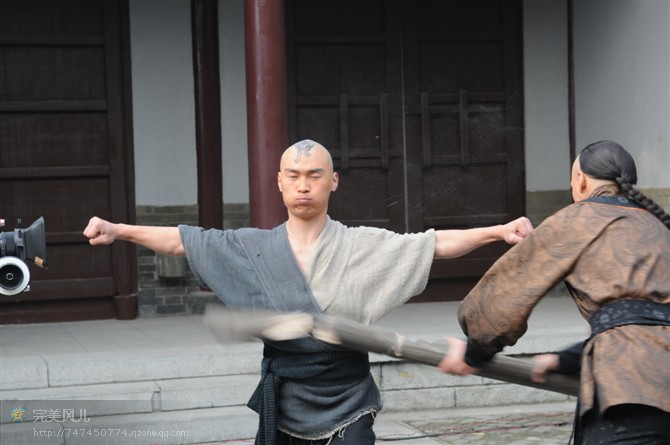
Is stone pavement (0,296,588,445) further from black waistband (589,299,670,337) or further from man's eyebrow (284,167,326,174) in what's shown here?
black waistband (589,299,670,337)

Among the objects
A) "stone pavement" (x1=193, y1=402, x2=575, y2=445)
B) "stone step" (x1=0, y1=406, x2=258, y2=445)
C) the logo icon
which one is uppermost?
the logo icon

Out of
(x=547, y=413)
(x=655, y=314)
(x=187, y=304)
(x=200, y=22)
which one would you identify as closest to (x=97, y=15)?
(x=200, y=22)

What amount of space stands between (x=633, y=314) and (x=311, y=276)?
124 centimetres

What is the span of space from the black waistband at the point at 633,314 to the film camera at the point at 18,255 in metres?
2.37

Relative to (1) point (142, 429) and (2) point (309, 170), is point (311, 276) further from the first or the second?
(1) point (142, 429)

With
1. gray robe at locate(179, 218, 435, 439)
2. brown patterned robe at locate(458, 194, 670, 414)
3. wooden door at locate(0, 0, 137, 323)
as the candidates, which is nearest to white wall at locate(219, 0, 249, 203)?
wooden door at locate(0, 0, 137, 323)

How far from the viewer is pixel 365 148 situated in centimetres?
1051

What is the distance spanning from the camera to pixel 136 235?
14.6 ft

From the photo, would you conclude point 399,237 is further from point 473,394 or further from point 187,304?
point 187,304

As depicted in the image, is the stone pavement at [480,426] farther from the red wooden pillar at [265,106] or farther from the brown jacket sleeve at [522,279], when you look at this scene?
the brown jacket sleeve at [522,279]

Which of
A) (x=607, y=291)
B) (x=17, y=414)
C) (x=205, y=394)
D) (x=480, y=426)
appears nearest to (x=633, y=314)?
(x=607, y=291)

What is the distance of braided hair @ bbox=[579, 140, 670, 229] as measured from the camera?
388cm

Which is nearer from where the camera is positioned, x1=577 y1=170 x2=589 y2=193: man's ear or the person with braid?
the person with braid

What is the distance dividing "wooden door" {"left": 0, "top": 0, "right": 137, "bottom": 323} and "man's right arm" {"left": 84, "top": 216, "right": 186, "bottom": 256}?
555 cm
